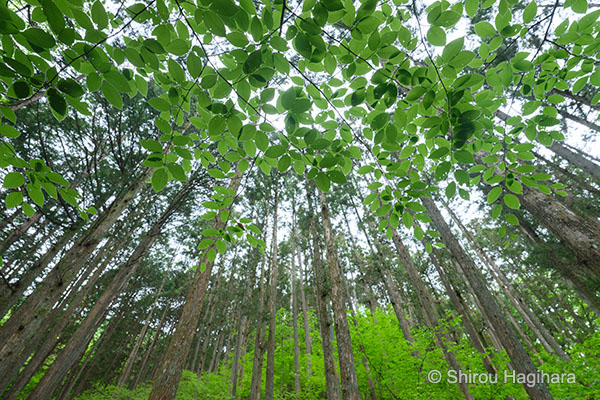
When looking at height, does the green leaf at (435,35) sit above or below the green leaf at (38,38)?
above

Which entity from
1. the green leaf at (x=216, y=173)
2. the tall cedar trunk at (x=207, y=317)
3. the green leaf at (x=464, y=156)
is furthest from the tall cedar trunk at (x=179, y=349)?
the tall cedar trunk at (x=207, y=317)

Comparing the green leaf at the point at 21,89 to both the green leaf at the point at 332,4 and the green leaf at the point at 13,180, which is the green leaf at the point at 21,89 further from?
the green leaf at the point at 332,4

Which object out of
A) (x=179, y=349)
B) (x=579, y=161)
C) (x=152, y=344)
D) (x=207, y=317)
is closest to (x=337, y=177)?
(x=179, y=349)

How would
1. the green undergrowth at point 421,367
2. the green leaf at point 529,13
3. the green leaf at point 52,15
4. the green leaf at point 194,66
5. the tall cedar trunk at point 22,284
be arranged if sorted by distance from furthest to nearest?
the green undergrowth at point 421,367
the tall cedar trunk at point 22,284
the green leaf at point 529,13
the green leaf at point 194,66
the green leaf at point 52,15

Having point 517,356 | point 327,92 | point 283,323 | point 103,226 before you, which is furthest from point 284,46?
point 283,323

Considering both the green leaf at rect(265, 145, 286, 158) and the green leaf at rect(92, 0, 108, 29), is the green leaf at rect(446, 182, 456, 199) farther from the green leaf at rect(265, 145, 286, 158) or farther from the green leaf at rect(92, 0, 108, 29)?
the green leaf at rect(92, 0, 108, 29)

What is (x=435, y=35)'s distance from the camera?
2.80 feet

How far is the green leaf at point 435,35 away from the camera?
84cm

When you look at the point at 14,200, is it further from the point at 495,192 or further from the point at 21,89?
the point at 495,192

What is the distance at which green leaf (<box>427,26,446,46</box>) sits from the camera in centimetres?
84

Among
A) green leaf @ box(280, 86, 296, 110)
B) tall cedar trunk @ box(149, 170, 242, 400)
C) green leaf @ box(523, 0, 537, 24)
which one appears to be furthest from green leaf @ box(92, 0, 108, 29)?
tall cedar trunk @ box(149, 170, 242, 400)

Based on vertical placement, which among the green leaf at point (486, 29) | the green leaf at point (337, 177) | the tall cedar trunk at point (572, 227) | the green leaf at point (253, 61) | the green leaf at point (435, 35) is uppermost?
the tall cedar trunk at point (572, 227)

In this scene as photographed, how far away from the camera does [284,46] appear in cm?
80

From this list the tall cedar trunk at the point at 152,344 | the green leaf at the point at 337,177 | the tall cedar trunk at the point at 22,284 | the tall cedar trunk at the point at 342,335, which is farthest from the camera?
the tall cedar trunk at the point at 152,344
